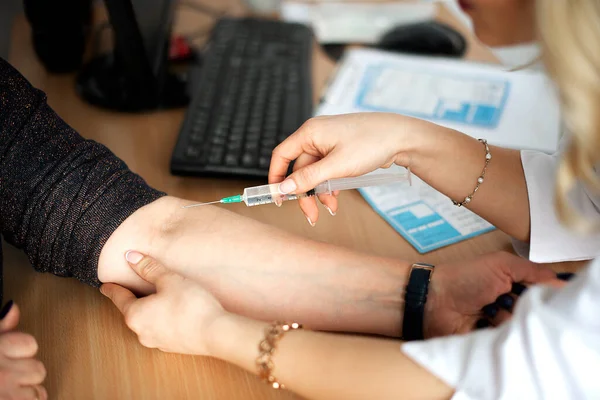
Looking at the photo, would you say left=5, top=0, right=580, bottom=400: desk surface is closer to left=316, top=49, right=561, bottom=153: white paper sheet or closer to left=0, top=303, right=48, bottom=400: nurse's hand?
left=0, top=303, right=48, bottom=400: nurse's hand

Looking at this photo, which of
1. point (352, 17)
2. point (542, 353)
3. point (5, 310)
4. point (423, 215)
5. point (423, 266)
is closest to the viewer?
point (542, 353)

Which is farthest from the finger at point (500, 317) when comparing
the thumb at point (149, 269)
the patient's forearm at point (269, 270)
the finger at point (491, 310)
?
the thumb at point (149, 269)

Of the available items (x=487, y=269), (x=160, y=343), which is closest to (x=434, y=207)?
(x=487, y=269)

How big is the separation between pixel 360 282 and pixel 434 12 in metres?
0.88

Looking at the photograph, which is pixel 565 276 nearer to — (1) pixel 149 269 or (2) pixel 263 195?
(2) pixel 263 195

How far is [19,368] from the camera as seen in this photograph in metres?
0.57

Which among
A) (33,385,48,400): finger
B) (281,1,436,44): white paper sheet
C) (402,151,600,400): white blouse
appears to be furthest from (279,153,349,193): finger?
(281,1,436,44): white paper sheet

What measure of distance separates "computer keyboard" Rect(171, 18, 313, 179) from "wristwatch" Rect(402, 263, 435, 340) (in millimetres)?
280

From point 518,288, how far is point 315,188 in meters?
0.28

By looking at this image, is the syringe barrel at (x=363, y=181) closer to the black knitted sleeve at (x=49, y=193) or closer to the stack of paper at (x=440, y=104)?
the stack of paper at (x=440, y=104)

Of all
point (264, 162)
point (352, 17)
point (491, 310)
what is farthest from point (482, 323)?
point (352, 17)

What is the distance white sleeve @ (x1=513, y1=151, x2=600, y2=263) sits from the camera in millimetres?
735

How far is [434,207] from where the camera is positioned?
838mm

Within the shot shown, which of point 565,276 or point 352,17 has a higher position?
point 352,17
